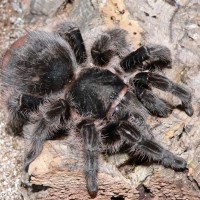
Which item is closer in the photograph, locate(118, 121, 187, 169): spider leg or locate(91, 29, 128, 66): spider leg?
locate(118, 121, 187, 169): spider leg

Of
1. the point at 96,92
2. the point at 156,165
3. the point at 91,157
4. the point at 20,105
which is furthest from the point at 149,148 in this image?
the point at 20,105

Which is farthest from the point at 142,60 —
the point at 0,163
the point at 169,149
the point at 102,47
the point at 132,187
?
the point at 0,163

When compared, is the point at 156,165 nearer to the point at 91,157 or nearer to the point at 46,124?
the point at 91,157

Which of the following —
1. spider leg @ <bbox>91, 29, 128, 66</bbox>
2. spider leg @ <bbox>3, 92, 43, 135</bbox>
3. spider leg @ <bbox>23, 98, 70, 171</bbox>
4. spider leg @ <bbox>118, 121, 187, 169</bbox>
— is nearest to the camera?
spider leg @ <bbox>118, 121, 187, 169</bbox>

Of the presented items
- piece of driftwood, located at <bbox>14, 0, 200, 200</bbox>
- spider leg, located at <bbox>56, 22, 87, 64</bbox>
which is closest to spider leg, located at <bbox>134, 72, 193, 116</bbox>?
piece of driftwood, located at <bbox>14, 0, 200, 200</bbox>

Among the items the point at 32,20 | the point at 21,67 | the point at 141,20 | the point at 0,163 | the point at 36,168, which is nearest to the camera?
the point at 36,168

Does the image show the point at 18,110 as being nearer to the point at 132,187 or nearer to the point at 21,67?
the point at 21,67

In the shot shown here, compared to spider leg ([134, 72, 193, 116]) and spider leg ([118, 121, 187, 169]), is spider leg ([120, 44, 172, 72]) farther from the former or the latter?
spider leg ([118, 121, 187, 169])
